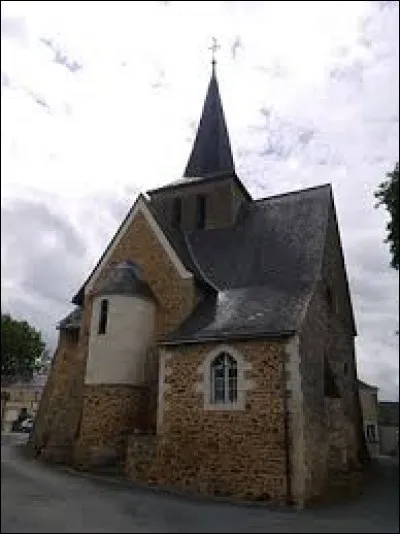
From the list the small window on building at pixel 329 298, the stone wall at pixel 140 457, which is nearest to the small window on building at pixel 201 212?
the small window on building at pixel 329 298

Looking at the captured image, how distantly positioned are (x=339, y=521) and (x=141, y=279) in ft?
32.8

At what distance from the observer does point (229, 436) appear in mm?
13211

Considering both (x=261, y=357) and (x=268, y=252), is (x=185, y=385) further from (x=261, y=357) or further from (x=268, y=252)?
(x=268, y=252)

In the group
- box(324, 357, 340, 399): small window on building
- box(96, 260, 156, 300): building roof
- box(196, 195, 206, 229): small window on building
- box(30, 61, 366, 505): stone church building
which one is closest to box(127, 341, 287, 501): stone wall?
box(30, 61, 366, 505): stone church building

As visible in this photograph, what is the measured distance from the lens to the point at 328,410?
588 inches

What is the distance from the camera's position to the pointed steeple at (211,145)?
77.2 ft

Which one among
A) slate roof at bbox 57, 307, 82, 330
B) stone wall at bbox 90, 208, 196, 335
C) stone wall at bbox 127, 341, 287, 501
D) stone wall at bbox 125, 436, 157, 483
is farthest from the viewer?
slate roof at bbox 57, 307, 82, 330

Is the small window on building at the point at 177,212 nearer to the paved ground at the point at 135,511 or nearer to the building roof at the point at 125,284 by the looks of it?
the building roof at the point at 125,284

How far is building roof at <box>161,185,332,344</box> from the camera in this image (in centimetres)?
1440

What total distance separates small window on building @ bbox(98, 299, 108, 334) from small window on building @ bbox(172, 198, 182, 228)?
5.76 m

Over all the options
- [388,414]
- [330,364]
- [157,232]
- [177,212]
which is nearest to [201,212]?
[177,212]

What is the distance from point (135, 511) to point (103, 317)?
854 centimetres

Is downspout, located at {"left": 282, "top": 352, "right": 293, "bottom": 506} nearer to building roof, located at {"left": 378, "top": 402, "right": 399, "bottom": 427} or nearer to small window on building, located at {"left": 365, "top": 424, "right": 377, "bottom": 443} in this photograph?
small window on building, located at {"left": 365, "top": 424, "right": 377, "bottom": 443}

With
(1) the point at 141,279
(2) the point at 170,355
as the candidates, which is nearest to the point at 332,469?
(2) the point at 170,355
